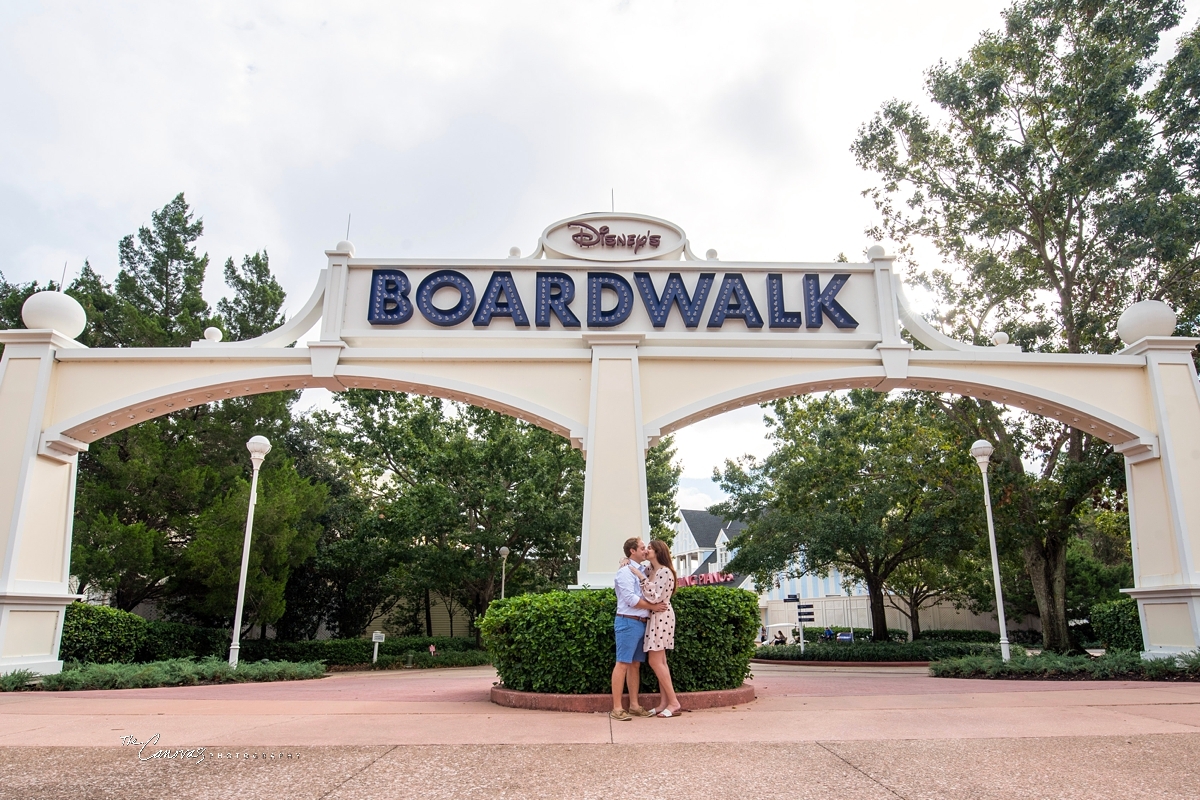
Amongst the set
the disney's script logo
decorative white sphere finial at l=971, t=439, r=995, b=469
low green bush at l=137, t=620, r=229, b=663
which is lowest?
low green bush at l=137, t=620, r=229, b=663

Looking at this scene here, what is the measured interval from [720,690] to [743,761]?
2.94 m

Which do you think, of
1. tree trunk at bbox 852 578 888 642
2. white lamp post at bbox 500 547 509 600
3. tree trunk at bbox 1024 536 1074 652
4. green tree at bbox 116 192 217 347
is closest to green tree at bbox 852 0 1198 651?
tree trunk at bbox 1024 536 1074 652

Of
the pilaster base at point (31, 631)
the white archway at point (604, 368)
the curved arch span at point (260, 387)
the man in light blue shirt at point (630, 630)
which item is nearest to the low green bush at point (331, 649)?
the pilaster base at point (31, 631)

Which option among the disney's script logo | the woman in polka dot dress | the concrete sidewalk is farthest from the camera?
the disney's script logo

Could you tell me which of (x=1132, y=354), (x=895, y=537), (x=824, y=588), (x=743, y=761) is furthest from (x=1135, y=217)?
(x=824, y=588)

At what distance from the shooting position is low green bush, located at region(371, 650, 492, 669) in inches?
813

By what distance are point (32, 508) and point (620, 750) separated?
8527 millimetres

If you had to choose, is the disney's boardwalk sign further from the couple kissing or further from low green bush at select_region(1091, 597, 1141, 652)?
low green bush at select_region(1091, 597, 1141, 652)

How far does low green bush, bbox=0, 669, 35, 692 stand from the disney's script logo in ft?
26.5

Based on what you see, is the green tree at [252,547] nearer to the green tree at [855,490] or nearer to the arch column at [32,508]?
the arch column at [32,508]

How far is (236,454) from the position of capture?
19.2m

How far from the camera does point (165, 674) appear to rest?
383 inches

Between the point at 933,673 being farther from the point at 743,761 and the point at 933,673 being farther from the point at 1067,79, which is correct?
the point at 1067,79

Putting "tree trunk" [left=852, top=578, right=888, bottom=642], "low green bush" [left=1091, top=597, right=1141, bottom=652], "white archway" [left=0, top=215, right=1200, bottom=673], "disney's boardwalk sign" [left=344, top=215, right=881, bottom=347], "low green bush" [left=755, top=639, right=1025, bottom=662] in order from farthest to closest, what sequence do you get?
"tree trunk" [left=852, top=578, right=888, bottom=642] → "low green bush" [left=755, top=639, right=1025, bottom=662] → "low green bush" [left=1091, top=597, right=1141, bottom=652] → "disney's boardwalk sign" [left=344, top=215, right=881, bottom=347] → "white archway" [left=0, top=215, right=1200, bottom=673]
